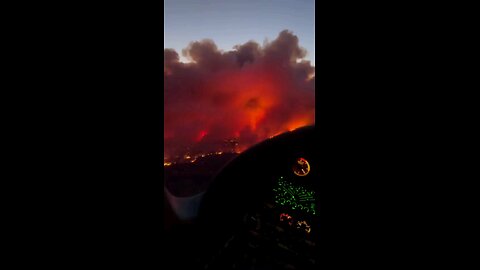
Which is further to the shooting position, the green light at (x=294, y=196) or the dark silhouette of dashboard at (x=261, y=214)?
the green light at (x=294, y=196)

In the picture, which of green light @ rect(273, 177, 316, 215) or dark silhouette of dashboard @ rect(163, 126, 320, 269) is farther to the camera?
green light @ rect(273, 177, 316, 215)

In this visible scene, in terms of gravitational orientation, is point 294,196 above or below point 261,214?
above
